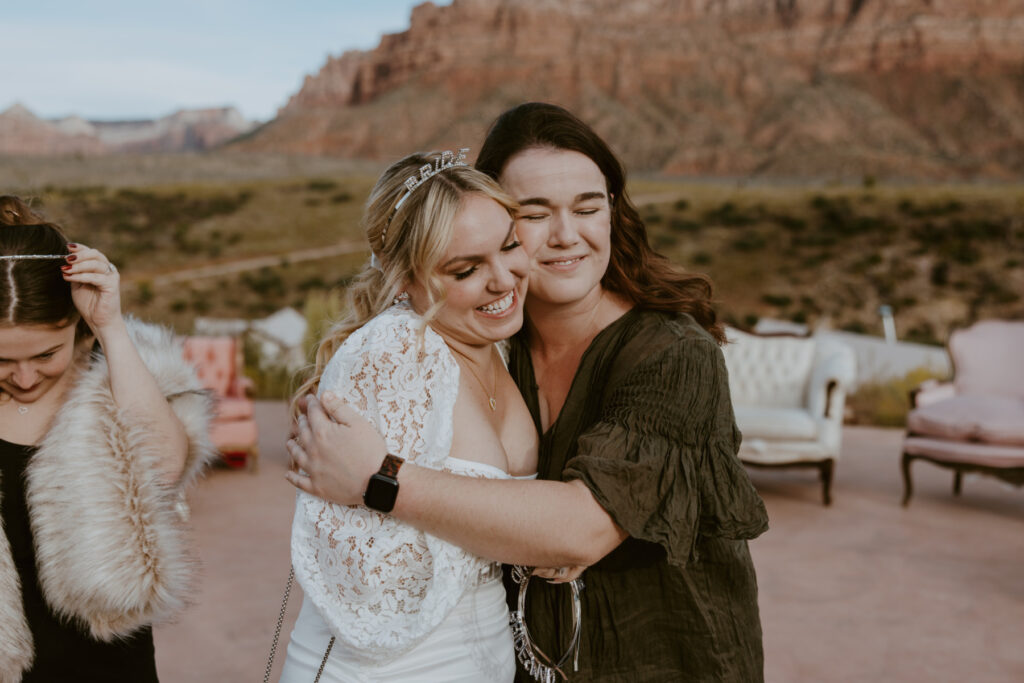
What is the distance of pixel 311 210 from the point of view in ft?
132

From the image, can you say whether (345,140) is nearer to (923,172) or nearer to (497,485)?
(923,172)

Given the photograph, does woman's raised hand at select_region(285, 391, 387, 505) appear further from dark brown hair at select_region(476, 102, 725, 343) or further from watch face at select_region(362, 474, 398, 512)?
dark brown hair at select_region(476, 102, 725, 343)

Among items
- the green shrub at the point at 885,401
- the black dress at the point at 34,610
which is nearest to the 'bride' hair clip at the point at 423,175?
the black dress at the point at 34,610

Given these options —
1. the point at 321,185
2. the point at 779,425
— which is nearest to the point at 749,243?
the point at 321,185

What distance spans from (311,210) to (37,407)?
130ft

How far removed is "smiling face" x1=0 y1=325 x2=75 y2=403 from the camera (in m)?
1.77

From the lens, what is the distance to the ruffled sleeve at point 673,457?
5.40 feet

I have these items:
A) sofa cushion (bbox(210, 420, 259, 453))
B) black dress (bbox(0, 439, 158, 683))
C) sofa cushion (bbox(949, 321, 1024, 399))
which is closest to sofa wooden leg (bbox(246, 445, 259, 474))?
sofa cushion (bbox(210, 420, 259, 453))

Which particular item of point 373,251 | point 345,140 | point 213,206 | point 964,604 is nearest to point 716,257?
point 213,206

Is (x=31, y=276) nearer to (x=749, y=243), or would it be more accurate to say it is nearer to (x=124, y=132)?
(x=749, y=243)

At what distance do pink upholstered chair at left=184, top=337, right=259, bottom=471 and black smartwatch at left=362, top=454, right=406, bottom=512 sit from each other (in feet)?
23.6

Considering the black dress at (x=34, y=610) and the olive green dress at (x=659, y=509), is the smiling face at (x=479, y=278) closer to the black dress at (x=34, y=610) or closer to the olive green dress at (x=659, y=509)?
the olive green dress at (x=659, y=509)

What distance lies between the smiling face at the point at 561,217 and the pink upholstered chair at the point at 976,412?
6.09m

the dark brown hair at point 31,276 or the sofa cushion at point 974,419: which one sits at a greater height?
the dark brown hair at point 31,276
